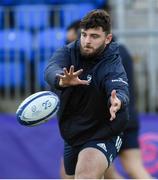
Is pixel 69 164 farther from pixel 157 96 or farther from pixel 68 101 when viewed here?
pixel 157 96

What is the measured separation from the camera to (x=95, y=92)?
20.6ft

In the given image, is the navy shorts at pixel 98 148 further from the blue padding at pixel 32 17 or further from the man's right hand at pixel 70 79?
the blue padding at pixel 32 17

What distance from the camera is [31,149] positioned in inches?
386

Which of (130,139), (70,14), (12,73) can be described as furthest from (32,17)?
(130,139)

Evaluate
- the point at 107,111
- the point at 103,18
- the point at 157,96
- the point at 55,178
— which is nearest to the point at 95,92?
the point at 107,111

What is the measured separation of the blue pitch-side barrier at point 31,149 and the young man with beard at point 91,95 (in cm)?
323

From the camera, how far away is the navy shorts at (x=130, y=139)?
26.0 ft

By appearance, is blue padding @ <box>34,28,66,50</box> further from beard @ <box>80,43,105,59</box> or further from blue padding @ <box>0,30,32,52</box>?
beard @ <box>80,43,105,59</box>

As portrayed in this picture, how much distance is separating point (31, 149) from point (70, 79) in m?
4.10

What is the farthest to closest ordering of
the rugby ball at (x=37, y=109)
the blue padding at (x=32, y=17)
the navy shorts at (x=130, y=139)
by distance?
the blue padding at (x=32, y=17) < the navy shorts at (x=130, y=139) < the rugby ball at (x=37, y=109)

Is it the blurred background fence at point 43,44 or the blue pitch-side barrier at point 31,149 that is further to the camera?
the blurred background fence at point 43,44

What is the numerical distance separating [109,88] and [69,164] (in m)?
1.07

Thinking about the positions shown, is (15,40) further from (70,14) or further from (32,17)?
(70,14)

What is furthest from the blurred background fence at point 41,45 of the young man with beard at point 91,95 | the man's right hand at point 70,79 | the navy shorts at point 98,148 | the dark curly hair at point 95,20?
the man's right hand at point 70,79
